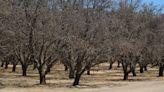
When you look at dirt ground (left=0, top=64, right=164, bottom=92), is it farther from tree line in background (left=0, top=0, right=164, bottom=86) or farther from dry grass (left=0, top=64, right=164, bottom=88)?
tree line in background (left=0, top=0, right=164, bottom=86)

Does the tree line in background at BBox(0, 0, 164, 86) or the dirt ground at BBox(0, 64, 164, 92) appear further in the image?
the tree line in background at BBox(0, 0, 164, 86)

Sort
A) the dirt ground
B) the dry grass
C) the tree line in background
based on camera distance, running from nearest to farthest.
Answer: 1. the dirt ground
2. the tree line in background
3. the dry grass

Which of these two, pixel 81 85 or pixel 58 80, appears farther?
pixel 58 80

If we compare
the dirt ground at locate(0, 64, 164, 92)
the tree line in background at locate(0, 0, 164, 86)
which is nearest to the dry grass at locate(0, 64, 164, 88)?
the dirt ground at locate(0, 64, 164, 92)

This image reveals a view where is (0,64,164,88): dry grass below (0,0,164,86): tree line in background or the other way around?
below

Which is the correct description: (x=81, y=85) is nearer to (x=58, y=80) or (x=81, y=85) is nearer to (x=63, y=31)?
(x=63, y=31)

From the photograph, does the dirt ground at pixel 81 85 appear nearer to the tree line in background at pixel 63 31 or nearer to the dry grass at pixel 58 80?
the dry grass at pixel 58 80

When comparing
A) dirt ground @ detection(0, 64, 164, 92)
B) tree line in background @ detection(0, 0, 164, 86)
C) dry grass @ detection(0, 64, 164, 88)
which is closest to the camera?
dirt ground @ detection(0, 64, 164, 92)

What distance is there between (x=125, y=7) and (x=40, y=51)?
1592 cm

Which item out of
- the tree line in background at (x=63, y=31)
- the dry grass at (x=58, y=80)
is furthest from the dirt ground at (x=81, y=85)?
the tree line in background at (x=63, y=31)

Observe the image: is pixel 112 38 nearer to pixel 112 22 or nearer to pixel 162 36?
pixel 112 22

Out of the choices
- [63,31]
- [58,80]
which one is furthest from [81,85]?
[58,80]

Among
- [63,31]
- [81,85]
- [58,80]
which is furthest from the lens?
[58,80]

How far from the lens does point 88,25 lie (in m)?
36.2
